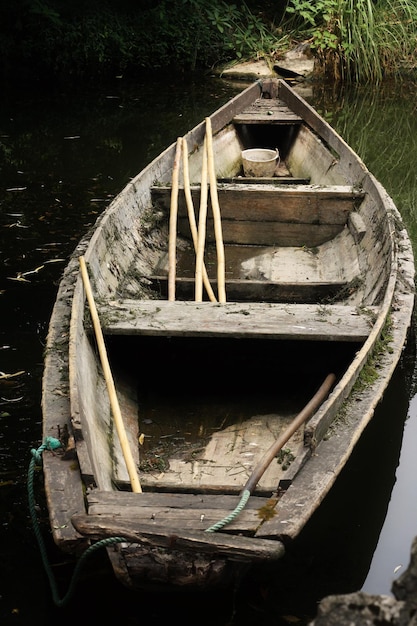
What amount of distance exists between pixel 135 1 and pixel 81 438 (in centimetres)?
1212

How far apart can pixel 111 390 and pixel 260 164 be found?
395 centimetres

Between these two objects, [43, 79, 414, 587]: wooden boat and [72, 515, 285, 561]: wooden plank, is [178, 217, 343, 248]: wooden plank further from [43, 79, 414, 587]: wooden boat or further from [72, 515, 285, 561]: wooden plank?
[72, 515, 285, 561]: wooden plank

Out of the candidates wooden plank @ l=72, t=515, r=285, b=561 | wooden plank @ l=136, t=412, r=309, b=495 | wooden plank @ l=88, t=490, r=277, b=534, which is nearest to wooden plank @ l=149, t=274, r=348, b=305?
wooden plank @ l=136, t=412, r=309, b=495

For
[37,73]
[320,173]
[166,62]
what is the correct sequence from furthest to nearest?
1. [166,62]
2. [37,73]
3. [320,173]

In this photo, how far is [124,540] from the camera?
211 centimetres

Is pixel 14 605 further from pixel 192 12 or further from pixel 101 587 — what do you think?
pixel 192 12

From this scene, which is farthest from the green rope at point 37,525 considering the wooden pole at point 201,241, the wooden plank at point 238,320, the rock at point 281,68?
the rock at point 281,68

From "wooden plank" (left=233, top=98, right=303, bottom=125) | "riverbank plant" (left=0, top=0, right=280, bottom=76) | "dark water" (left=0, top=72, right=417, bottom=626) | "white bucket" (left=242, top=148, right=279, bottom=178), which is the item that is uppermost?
"riverbank plant" (left=0, top=0, right=280, bottom=76)

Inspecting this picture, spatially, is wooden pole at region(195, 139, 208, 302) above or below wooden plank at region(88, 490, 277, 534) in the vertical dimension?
above

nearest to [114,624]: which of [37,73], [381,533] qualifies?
[381,533]

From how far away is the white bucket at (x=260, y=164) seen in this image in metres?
6.47

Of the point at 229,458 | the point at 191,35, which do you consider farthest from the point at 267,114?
the point at 191,35

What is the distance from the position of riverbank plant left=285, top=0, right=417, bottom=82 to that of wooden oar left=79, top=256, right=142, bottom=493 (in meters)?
8.92

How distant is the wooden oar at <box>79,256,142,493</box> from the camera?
2633 millimetres
